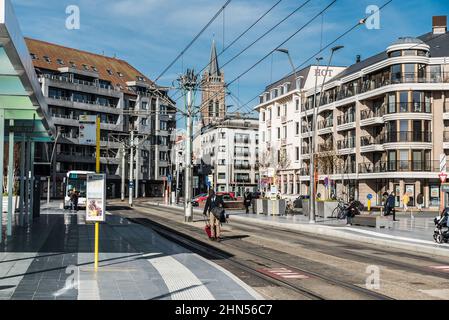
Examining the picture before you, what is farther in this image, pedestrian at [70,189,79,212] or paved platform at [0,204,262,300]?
pedestrian at [70,189,79,212]

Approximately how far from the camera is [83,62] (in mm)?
103500

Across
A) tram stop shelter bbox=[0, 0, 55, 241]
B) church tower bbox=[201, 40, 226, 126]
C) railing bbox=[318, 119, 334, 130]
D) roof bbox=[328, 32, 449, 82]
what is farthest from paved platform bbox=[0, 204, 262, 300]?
railing bbox=[318, 119, 334, 130]

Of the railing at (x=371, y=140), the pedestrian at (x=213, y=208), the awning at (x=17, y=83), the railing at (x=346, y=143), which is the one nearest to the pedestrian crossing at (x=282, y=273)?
the awning at (x=17, y=83)

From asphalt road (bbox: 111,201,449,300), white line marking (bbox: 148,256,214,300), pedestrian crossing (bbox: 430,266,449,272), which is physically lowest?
pedestrian crossing (bbox: 430,266,449,272)

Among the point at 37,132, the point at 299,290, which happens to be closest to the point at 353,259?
the point at 299,290

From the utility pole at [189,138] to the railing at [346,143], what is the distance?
37276mm

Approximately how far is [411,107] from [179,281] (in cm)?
5300

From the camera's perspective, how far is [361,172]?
217 ft

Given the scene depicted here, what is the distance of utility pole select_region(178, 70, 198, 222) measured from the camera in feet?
109

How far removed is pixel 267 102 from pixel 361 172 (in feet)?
98.5

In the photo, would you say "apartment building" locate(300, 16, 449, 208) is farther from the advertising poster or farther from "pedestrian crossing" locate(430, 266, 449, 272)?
the advertising poster

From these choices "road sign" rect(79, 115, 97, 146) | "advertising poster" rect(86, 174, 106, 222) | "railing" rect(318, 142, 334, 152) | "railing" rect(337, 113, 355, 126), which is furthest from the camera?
"railing" rect(318, 142, 334, 152)

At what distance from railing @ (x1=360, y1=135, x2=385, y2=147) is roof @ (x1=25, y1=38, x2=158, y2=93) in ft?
171

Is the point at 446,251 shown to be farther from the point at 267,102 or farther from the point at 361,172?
the point at 267,102
